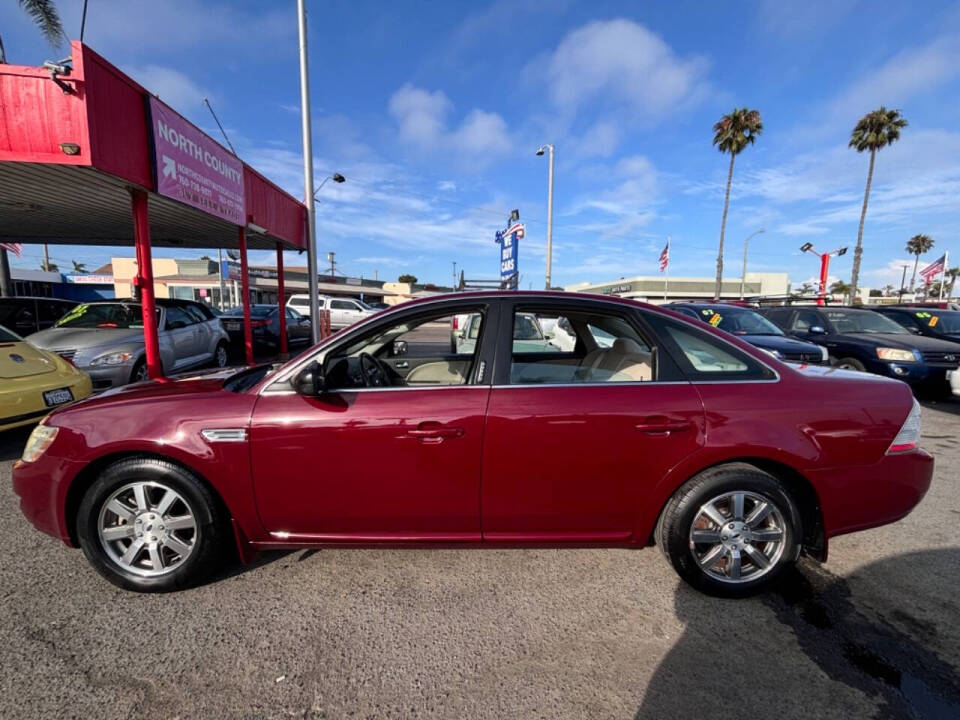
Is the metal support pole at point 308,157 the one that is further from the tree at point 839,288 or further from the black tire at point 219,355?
the tree at point 839,288

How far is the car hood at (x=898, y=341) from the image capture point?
701cm

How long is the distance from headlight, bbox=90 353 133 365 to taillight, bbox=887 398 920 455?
817 cm

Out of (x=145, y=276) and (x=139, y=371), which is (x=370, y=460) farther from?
(x=139, y=371)

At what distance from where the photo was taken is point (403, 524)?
93.8 inches

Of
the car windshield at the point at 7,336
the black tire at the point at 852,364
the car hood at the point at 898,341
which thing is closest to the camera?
the car windshield at the point at 7,336

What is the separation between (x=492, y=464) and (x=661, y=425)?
89cm

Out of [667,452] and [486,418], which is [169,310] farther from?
[667,452]

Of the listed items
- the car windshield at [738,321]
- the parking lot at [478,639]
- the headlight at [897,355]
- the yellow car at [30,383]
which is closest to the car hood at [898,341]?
the headlight at [897,355]

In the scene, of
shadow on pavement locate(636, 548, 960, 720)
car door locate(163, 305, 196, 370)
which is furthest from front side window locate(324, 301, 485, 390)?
car door locate(163, 305, 196, 370)

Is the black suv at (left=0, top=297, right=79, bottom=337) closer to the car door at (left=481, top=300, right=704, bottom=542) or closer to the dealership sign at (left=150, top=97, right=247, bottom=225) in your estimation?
the dealership sign at (left=150, top=97, right=247, bottom=225)

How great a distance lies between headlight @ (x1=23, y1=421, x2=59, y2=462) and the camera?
7.91 feet

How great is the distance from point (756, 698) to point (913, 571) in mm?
1753

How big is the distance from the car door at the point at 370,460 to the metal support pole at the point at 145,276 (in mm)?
5082

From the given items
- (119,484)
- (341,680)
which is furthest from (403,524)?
(119,484)
